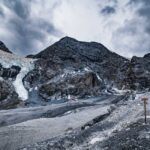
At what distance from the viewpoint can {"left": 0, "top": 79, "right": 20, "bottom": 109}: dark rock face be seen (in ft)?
239

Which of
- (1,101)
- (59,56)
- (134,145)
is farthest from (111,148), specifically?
(59,56)

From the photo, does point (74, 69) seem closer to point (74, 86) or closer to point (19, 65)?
point (74, 86)

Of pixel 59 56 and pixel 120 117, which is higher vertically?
pixel 59 56

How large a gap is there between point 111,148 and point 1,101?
60.1 metres

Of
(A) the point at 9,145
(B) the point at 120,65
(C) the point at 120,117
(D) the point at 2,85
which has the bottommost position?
(A) the point at 9,145

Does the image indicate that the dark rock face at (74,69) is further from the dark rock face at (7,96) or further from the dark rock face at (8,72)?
the dark rock face at (7,96)

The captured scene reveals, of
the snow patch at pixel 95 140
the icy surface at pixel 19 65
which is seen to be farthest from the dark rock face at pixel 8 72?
the snow patch at pixel 95 140

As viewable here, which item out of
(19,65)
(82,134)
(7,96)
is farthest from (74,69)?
(82,134)

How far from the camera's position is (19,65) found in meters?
92.4

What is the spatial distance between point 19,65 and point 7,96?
52.9 feet

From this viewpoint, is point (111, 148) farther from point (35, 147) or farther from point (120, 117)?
point (120, 117)

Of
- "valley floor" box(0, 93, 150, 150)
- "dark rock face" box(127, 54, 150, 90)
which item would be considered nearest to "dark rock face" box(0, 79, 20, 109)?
"dark rock face" box(127, 54, 150, 90)

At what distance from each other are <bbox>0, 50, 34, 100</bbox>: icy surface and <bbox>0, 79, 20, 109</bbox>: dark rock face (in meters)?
1.73

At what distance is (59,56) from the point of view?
10162 cm
